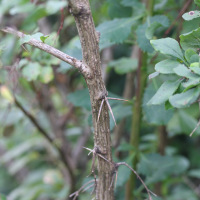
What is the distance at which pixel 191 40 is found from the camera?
0.37 meters

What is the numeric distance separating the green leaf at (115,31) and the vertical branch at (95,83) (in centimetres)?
21

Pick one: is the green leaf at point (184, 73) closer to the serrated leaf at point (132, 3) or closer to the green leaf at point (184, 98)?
the green leaf at point (184, 98)

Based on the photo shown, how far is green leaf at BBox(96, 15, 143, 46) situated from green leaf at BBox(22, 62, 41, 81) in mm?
201

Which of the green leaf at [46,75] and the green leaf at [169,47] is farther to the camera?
the green leaf at [46,75]

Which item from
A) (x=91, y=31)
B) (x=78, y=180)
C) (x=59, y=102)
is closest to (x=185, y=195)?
(x=78, y=180)

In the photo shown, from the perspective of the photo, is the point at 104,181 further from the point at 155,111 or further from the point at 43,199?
→ the point at 43,199

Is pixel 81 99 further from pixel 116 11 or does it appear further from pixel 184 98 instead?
pixel 184 98

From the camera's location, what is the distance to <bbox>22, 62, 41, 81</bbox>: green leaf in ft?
1.97

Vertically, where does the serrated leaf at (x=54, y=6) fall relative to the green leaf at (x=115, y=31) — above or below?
above

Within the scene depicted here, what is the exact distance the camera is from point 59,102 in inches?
54.0

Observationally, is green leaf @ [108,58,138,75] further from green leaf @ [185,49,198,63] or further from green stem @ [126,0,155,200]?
green leaf @ [185,49,198,63]

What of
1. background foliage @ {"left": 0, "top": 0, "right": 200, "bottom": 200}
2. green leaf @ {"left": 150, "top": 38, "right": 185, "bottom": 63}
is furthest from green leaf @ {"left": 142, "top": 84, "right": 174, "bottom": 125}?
green leaf @ {"left": 150, "top": 38, "right": 185, "bottom": 63}

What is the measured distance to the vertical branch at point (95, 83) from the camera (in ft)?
1.17

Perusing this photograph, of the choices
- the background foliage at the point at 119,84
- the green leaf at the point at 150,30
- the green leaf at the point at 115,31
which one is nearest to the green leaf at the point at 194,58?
the background foliage at the point at 119,84
